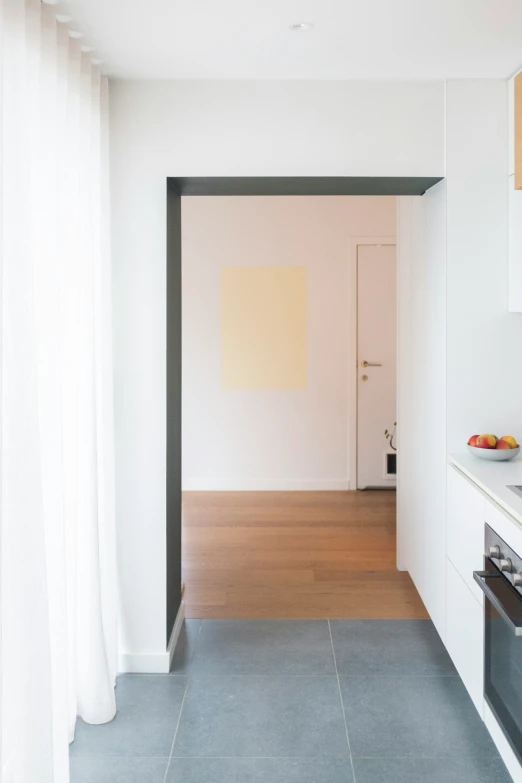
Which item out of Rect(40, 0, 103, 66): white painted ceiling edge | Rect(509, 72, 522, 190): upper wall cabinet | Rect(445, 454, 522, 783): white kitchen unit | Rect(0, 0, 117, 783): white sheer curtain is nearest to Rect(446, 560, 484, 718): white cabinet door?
Rect(445, 454, 522, 783): white kitchen unit

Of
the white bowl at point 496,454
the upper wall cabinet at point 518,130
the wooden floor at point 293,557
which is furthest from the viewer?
the wooden floor at point 293,557

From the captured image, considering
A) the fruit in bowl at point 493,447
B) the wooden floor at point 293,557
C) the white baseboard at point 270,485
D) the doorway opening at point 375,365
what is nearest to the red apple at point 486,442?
the fruit in bowl at point 493,447

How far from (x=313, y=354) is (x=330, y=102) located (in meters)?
3.21

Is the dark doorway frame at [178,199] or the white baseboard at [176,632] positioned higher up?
the dark doorway frame at [178,199]

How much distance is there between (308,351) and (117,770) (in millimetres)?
4025

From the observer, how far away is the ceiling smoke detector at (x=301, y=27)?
226 centimetres

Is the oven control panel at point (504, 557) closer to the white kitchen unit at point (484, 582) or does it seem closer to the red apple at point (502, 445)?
the white kitchen unit at point (484, 582)

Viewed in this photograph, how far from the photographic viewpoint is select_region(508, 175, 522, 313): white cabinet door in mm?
2699

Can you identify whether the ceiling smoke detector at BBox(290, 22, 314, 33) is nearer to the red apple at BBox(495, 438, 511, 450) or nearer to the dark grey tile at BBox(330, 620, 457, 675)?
the red apple at BBox(495, 438, 511, 450)

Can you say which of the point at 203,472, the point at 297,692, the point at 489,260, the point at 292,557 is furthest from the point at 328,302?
the point at 297,692

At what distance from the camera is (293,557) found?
14.0 feet

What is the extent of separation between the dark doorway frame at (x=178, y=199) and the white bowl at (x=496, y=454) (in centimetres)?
108

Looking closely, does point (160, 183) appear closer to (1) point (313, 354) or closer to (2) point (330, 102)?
(2) point (330, 102)

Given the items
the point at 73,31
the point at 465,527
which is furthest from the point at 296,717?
the point at 73,31
